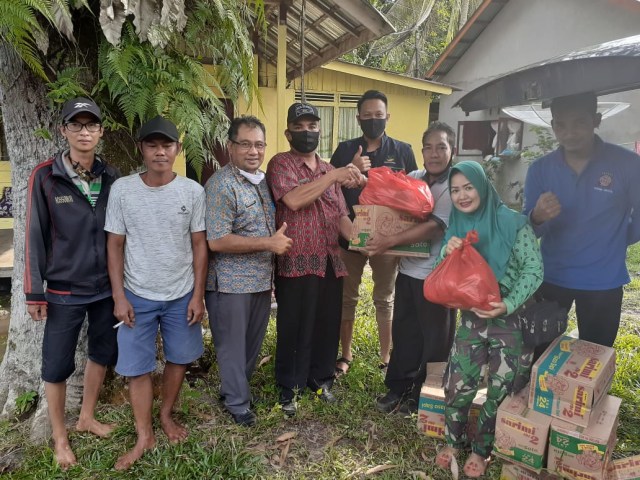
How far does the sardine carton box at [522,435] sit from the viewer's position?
8.18ft

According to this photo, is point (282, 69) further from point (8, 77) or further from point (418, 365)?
point (418, 365)

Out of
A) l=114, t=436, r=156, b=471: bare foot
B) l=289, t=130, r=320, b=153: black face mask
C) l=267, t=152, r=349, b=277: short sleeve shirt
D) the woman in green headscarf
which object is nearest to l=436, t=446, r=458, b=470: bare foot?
the woman in green headscarf

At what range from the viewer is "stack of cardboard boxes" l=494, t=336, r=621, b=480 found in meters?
2.41

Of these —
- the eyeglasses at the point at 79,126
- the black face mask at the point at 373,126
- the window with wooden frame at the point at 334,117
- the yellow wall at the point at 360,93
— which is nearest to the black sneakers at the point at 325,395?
the black face mask at the point at 373,126

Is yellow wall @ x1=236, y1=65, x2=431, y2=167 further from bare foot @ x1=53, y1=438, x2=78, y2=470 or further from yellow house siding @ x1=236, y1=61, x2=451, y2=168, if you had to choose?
bare foot @ x1=53, y1=438, x2=78, y2=470

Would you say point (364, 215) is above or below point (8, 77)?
below

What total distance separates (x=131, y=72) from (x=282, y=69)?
11.8 ft

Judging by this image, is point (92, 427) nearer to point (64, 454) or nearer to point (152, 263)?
point (64, 454)

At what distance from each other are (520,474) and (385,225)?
5.16ft

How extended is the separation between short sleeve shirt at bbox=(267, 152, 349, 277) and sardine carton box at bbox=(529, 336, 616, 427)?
4.72 ft

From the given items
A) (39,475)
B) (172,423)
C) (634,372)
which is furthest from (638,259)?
(39,475)

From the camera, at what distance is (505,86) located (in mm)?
2736

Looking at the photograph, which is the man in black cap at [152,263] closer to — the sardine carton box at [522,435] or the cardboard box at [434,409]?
the cardboard box at [434,409]

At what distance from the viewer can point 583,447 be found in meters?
2.42
